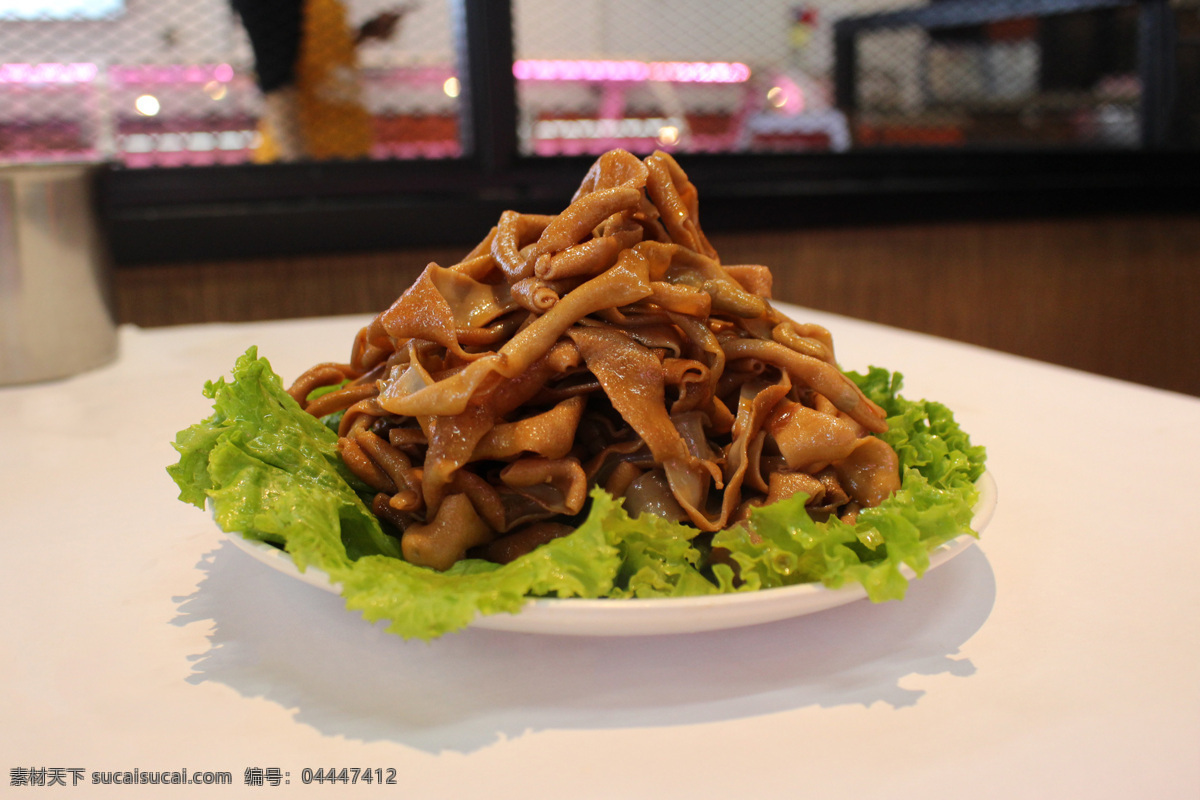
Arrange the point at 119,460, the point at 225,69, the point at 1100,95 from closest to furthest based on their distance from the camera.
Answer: the point at 119,460
the point at 225,69
the point at 1100,95

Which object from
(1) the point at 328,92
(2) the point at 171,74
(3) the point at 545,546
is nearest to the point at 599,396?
(3) the point at 545,546

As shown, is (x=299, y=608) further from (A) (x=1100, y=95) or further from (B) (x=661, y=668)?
(A) (x=1100, y=95)

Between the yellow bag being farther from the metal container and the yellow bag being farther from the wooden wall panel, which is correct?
the metal container

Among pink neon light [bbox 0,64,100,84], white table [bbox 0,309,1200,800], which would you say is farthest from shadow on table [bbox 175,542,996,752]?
pink neon light [bbox 0,64,100,84]

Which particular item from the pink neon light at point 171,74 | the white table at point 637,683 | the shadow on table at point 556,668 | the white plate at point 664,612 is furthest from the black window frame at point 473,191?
the white plate at point 664,612

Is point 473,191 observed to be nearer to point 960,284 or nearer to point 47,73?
point 47,73

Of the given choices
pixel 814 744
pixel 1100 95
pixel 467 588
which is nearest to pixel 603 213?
pixel 467 588

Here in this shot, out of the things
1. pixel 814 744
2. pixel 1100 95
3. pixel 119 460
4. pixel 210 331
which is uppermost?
pixel 1100 95
